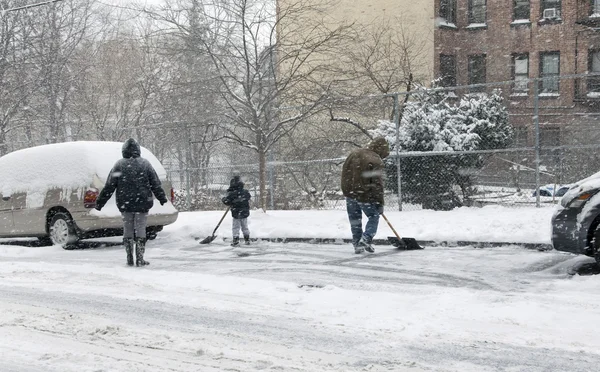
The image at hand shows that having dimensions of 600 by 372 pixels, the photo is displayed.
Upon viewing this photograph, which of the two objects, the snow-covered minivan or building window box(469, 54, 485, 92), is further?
building window box(469, 54, 485, 92)

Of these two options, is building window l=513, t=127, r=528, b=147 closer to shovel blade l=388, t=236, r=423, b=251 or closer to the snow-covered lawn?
the snow-covered lawn

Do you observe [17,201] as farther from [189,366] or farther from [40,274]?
[189,366]

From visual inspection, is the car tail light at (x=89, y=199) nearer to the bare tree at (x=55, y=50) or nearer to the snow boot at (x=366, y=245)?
the snow boot at (x=366, y=245)

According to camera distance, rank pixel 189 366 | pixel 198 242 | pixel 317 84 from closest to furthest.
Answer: pixel 189 366, pixel 198 242, pixel 317 84

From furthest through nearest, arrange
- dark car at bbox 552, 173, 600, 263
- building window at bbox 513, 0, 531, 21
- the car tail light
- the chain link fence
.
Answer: building window at bbox 513, 0, 531, 21
the chain link fence
the car tail light
dark car at bbox 552, 173, 600, 263

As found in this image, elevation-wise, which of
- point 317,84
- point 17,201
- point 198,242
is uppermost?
point 317,84

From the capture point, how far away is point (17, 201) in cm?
1168

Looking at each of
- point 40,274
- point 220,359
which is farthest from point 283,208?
point 220,359

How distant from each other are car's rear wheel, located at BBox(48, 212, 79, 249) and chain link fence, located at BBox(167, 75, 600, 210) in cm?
526

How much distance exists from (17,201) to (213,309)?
289 inches

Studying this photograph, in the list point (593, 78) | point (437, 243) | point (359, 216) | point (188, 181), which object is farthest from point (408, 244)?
point (593, 78)

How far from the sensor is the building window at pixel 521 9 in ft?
103

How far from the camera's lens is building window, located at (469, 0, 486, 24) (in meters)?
31.9

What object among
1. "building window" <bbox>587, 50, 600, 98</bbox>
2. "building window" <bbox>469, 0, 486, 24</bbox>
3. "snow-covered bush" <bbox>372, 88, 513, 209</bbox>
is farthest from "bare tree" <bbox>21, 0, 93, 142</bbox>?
"building window" <bbox>587, 50, 600, 98</bbox>
